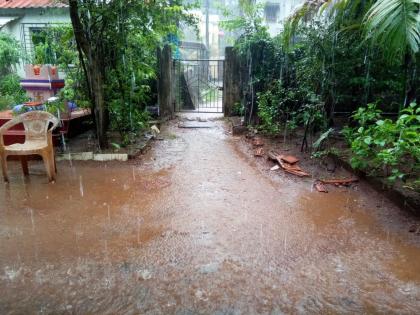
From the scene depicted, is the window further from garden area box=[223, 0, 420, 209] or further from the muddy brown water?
the muddy brown water

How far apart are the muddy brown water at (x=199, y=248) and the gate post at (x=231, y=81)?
4.59m

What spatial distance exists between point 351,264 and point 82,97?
4701mm

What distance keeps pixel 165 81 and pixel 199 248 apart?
6419 mm

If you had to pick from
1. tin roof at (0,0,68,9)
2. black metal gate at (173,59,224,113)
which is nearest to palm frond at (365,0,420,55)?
black metal gate at (173,59,224,113)

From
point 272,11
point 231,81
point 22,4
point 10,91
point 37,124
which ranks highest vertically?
point 272,11

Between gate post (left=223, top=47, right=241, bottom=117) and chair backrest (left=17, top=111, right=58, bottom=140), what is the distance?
5.11m

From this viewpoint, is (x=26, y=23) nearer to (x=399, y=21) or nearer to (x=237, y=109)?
(x=237, y=109)

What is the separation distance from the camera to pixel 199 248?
2869 mm

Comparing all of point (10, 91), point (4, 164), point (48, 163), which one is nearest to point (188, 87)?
point (10, 91)

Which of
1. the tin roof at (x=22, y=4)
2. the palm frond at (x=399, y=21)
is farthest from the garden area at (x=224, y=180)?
the tin roof at (x=22, y=4)

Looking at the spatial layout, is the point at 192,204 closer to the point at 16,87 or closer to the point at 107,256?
the point at 107,256

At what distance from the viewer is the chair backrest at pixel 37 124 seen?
4555 millimetres

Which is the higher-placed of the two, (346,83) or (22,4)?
(22,4)

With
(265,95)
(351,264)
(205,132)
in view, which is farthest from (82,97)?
(351,264)
